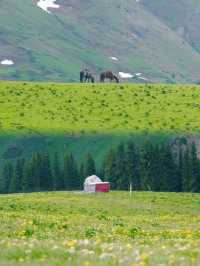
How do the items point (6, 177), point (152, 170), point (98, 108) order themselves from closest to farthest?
point (152, 170) → point (6, 177) → point (98, 108)

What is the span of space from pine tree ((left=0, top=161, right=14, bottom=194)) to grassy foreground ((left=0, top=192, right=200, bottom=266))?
147 ft

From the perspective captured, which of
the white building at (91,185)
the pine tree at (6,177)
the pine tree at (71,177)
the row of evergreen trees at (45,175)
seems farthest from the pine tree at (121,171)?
the white building at (91,185)

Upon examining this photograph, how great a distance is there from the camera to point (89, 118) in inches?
4850

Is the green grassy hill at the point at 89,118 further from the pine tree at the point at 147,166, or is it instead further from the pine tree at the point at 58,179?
the pine tree at the point at 147,166

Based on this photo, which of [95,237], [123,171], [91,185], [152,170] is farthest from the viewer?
[123,171]

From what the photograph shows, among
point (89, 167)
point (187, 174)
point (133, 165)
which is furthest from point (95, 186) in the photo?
point (89, 167)

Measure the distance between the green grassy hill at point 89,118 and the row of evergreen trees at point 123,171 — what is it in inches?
353

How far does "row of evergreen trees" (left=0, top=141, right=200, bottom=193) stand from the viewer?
95688 millimetres

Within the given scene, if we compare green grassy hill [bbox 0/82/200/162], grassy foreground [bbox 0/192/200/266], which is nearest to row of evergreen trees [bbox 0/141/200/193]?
green grassy hill [bbox 0/82/200/162]

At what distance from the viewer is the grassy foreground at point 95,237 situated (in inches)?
707

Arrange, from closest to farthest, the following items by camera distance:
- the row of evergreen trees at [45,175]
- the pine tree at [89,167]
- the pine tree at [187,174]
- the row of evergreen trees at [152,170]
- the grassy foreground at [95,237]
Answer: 1. the grassy foreground at [95,237]
2. the pine tree at [187,174]
3. the row of evergreen trees at [152,170]
4. the row of evergreen trees at [45,175]
5. the pine tree at [89,167]

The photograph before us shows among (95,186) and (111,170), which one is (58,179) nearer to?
(111,170)

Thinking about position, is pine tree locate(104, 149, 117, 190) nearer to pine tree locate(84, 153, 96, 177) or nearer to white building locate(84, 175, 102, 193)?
pine tree locate(84, 153, 96, 177)

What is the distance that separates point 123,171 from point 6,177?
53.5ft
